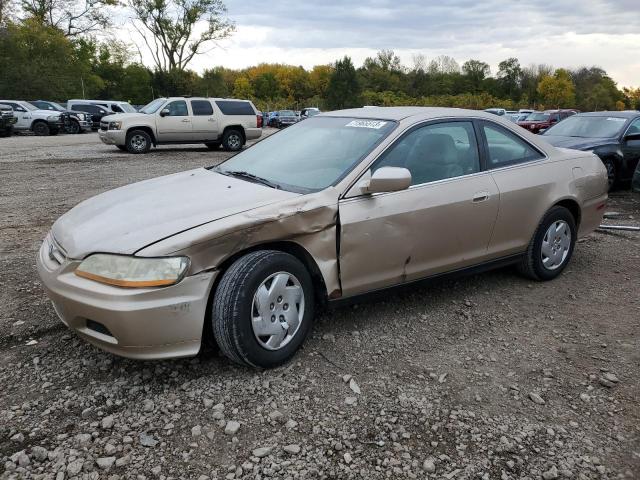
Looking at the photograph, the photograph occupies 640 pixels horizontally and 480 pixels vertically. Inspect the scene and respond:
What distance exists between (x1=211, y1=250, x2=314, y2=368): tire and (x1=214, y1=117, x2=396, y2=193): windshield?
0.59m

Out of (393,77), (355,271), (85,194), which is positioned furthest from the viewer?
(393,77)

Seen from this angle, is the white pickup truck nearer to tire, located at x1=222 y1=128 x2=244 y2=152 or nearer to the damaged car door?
tire, located at x1=222 y1=128 x2=244 y2=152

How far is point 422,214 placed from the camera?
3.56m

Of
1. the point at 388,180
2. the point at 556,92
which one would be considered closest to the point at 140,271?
the point at 388,180

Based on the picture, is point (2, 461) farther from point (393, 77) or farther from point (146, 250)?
point (393, 77)

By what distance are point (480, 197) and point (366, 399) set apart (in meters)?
1.80

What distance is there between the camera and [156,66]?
60.8 meters

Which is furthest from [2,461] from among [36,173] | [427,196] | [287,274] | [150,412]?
[36,173]

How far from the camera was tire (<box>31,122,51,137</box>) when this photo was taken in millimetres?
25109

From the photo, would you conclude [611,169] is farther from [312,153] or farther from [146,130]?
[146,130]

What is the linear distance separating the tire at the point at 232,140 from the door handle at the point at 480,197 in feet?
47.5

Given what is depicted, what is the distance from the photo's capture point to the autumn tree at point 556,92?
262ft

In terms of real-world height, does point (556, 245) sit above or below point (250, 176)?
below

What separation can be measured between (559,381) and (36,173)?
11.6 m
